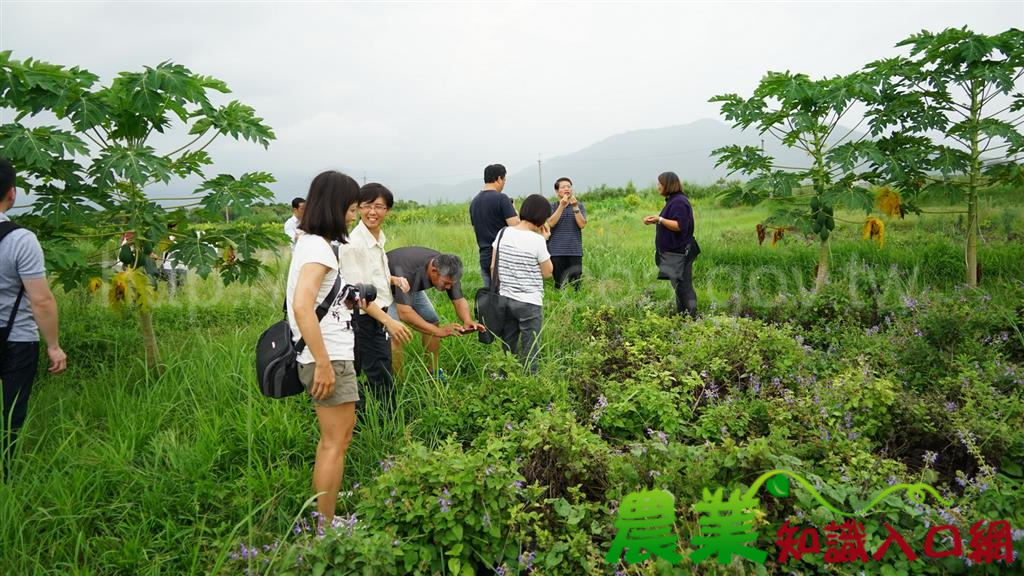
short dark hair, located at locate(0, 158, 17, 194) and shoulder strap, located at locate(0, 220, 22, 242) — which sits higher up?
short dark hair, located at locate(0, 158, 17, 194)

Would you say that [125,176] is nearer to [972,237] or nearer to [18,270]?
[18,270]

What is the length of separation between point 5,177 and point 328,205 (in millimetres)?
1668

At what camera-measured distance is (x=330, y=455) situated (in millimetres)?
2854

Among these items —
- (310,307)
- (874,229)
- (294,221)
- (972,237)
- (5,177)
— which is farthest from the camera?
(294,221)

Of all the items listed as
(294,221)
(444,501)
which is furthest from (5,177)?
(294,221)

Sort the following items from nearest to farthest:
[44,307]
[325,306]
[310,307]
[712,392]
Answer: [310,307] < [325,306] < [44,307] < [712,392]

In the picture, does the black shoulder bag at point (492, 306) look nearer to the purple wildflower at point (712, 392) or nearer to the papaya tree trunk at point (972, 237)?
the purple wildflower at point (712, 392)

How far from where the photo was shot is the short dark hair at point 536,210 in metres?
4.34

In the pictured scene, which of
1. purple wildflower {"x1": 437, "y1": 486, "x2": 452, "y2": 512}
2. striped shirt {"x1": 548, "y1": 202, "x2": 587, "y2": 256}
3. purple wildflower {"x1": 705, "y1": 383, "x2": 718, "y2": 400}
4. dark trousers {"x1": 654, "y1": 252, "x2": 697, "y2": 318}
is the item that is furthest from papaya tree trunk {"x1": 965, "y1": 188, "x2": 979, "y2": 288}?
purple wildflower {"x1": 437, "y1": 486, "x2": 452, "y2": 512}

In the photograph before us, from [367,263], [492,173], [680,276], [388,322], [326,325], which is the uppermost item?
[492,173]

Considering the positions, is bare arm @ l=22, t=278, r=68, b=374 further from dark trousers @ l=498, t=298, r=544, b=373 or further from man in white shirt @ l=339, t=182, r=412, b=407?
dark trousers @ l=498, t=298, r=544, b=373

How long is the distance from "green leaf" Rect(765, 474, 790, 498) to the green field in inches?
2.6

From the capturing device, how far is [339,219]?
2.78m

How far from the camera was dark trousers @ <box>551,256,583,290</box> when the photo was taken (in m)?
7.28
